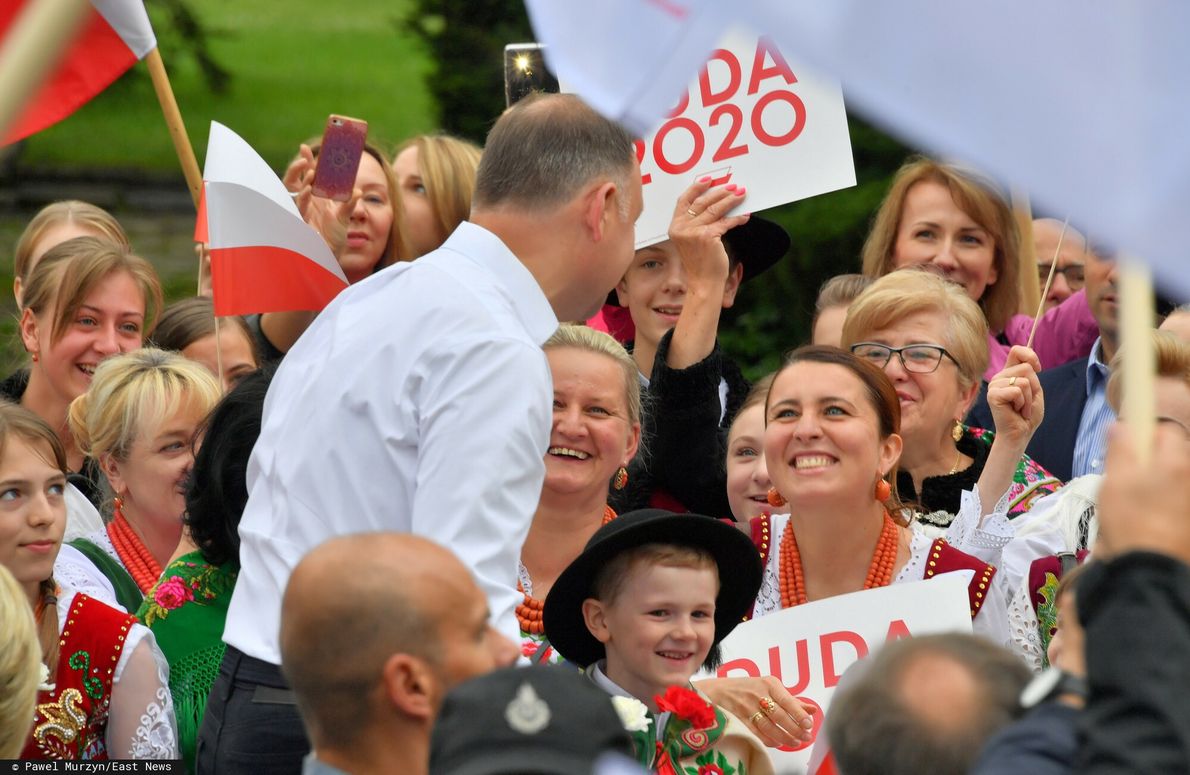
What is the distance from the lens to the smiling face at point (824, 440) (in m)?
4.93

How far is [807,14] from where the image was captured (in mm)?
2371

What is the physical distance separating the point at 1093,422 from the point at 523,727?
3.98m

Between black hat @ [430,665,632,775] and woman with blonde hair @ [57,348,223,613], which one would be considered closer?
black hat @ [430,665,632,775]

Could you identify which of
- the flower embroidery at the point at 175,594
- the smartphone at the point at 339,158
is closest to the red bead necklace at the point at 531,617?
the flower embroidery at the point at 175,594

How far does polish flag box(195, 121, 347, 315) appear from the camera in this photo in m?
5.43

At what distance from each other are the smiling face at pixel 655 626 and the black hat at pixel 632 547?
0.07 meters

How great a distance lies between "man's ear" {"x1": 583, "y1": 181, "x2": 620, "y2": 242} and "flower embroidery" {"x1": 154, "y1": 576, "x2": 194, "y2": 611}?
160cm

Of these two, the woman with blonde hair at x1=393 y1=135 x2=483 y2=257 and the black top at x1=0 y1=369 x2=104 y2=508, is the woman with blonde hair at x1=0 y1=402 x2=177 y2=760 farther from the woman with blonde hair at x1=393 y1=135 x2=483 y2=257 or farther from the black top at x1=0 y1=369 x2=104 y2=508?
the woman with blonde hair at x1=393 y1=135 x2=483 y2=257

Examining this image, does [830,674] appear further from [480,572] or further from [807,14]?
[807,14]

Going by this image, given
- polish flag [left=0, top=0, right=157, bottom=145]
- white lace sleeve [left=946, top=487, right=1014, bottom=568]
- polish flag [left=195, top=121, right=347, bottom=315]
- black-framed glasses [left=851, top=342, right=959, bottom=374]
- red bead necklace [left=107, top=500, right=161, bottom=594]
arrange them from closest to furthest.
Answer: white lace sleeve [left=946, top=487, right=1014, bottom=568]
red bead necklace [left=107, top=500, right=161, bottom=594]
polish flag [left=195, top=121, right=347, bottom=315]
black-framed glasses [left=851, top=342, right=959, bottom=374]
polish flag [left=0, top=0, right=157, bottom=145]

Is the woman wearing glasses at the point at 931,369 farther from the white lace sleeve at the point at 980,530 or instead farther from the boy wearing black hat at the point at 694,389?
the boy wearing black hat at the point at 694,389

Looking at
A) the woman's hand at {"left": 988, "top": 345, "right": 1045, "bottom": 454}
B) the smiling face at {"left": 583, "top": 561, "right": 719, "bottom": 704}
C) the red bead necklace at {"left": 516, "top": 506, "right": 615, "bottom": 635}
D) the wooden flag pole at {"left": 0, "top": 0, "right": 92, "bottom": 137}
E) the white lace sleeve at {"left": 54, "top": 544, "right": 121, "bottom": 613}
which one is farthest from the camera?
the woman's hand at {"left": 988, "top": 345, "right": 1045, "bottom": 454}

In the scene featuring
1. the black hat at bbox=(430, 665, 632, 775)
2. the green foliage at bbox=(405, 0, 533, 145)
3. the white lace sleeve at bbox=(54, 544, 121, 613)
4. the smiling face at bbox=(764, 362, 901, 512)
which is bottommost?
the white lace sleeve at bbox=(54, 544, 121, 613)

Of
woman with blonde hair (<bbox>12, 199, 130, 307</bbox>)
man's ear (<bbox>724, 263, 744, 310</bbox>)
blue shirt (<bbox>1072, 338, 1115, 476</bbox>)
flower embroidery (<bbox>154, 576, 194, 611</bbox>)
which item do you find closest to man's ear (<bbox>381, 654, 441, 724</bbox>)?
flower embroidery (<bbox>154, 576, 194, 611</bbox>)
